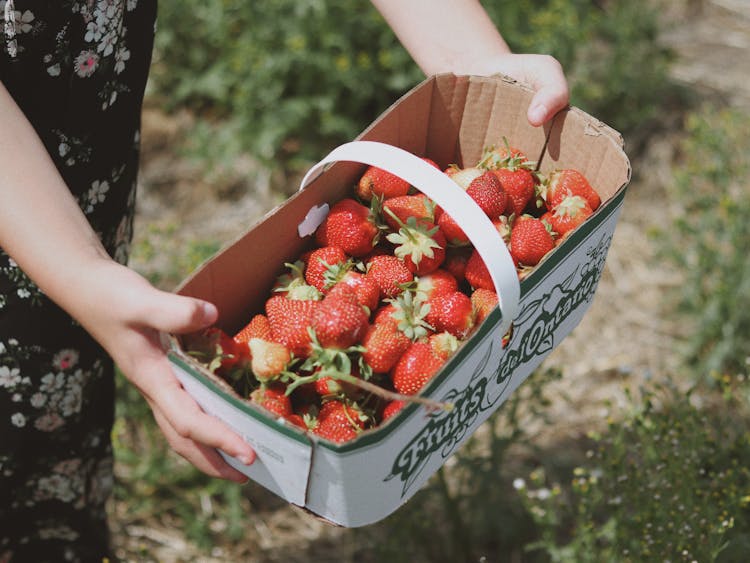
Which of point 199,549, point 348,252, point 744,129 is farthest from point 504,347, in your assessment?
point 744,129

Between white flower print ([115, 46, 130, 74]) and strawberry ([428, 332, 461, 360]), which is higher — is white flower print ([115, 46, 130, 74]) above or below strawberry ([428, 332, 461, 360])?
above

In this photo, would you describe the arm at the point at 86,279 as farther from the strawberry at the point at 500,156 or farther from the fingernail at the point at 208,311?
the strawberry at the point at 500,156

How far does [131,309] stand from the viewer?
0.94 m

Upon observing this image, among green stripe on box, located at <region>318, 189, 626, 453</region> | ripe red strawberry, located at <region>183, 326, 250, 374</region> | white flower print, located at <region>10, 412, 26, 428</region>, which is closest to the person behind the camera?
green stripe on box, located at <region>318, 189, 626, 453</region>

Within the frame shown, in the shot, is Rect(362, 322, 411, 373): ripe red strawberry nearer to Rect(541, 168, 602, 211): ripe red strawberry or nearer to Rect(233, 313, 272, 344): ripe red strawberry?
Rect(233, 313, 272, 344): ripe red strawberry

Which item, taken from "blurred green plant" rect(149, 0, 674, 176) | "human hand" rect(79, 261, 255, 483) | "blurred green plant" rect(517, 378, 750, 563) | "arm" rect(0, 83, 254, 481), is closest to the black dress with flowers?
"arm" rect(0, 83, 254, 481)

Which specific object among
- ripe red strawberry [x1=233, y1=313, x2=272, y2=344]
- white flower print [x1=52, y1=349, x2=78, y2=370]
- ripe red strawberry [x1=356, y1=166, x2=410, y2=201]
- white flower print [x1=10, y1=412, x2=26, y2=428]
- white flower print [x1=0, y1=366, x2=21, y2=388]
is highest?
ripe red strawberry [x1=356, y1=166, x2=410, y2=201]

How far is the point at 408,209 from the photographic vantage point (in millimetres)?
1204

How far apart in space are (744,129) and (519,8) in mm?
815

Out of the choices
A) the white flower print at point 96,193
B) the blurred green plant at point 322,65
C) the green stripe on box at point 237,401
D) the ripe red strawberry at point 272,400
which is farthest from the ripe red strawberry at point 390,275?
the blurred green plant at point 322,65

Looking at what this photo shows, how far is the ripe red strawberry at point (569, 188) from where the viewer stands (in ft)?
4.00

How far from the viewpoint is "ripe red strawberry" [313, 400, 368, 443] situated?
3.29 ft

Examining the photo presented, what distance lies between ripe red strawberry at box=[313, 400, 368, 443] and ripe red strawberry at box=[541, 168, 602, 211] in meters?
0.45

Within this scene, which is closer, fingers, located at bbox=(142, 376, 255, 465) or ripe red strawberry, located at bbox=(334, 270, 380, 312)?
fingers, located at bbox=(142, 376, 255, 465)
